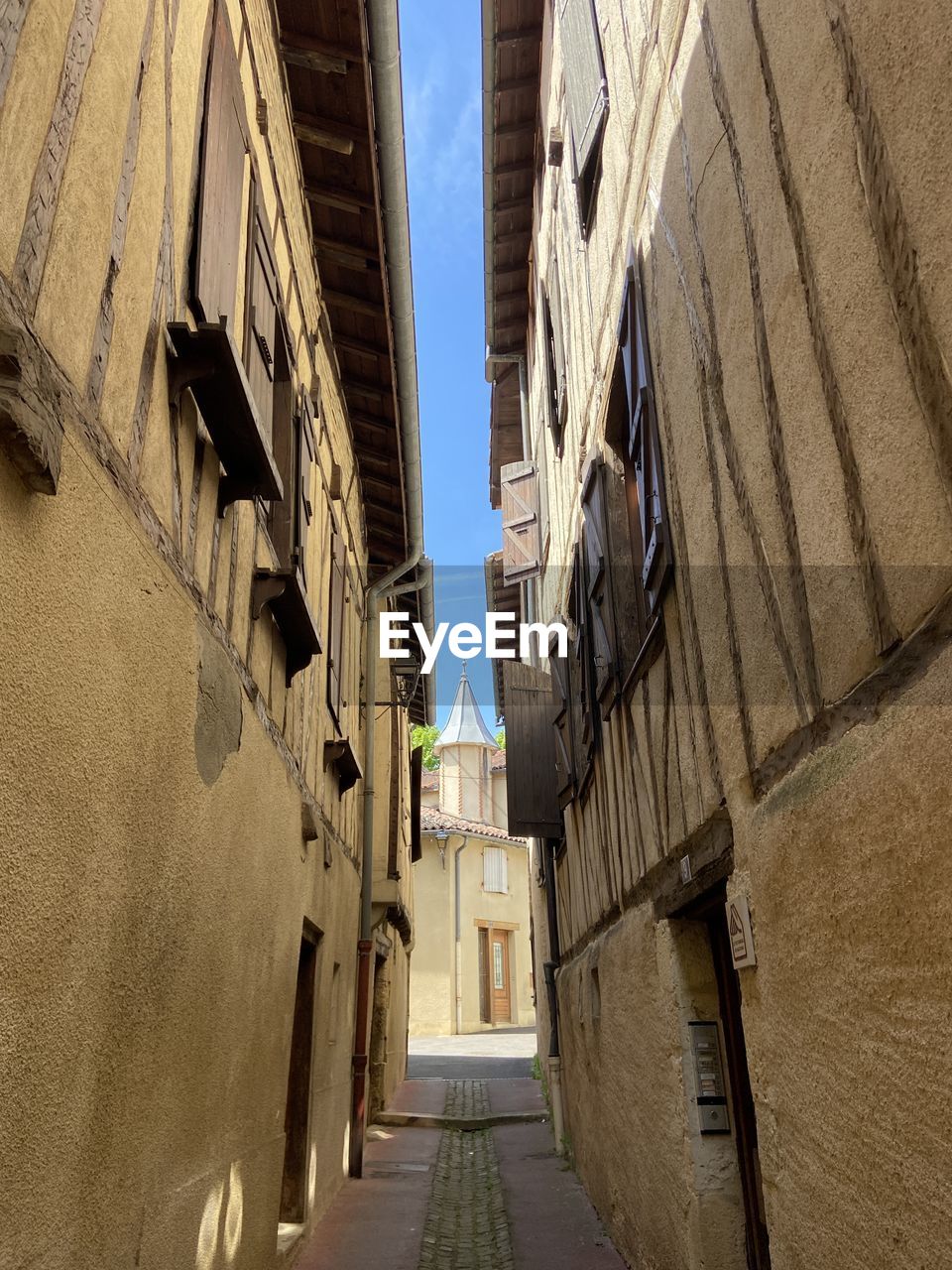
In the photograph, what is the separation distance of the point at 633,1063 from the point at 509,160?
7419 millimetres

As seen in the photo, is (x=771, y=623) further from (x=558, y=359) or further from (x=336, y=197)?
(x=558, y=359)

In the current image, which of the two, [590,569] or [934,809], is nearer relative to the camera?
[934,809]

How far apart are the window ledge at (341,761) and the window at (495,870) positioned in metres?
18.4

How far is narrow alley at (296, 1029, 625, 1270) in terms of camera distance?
493cm

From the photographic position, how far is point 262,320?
4.04 meters

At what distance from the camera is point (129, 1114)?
2.34 meters

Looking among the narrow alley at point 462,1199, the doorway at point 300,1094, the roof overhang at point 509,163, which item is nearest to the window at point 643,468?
the doorway at point 300,1094

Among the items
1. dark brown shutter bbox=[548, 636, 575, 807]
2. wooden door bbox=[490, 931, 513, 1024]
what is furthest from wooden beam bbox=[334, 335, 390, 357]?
wooden door bbox=[490, 931, 513, 1024]

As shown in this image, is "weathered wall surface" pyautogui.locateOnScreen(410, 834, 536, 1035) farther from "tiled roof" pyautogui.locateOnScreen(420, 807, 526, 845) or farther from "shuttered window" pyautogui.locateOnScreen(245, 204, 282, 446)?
"shuttered window" pyautogui.locateOnScreen(245, 204, 282, 446)

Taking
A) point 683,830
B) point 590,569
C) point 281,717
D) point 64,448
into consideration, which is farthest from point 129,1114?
point 590,569

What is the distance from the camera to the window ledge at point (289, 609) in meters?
3.80

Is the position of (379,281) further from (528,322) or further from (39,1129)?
(39,1129)

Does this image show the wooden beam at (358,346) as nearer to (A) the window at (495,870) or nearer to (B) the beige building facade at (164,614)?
(B) the beige building facade at (164,614)

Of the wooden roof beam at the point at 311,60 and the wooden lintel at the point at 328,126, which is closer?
the wooden roof beam at the point at 311,60
